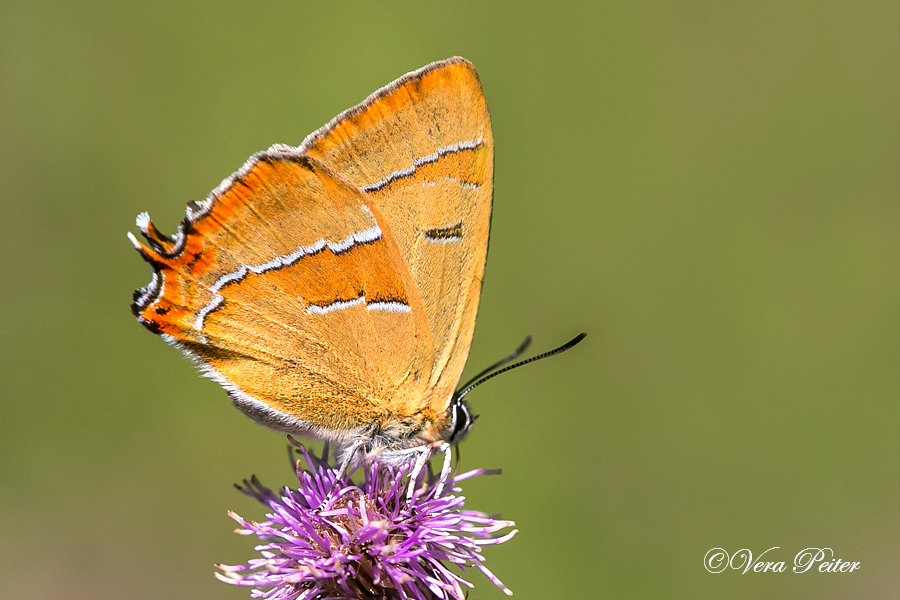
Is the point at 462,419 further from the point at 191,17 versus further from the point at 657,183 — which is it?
the point at 191,17

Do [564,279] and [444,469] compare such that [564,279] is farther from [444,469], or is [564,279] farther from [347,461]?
[347,461]

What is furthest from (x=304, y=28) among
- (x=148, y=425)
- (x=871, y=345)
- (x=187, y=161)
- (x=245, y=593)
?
(x=871, y=345)

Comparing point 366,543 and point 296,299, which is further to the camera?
point 296,299

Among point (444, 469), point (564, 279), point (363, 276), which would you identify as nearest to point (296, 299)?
point (363, 276)

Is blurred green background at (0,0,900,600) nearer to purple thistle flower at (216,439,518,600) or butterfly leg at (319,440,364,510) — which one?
purple thistle flower at (216,439,518,600)

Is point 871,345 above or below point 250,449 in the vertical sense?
below

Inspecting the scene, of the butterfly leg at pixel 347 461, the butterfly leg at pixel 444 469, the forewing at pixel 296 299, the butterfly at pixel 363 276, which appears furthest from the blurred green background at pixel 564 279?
the forewing at pixel 296 299
